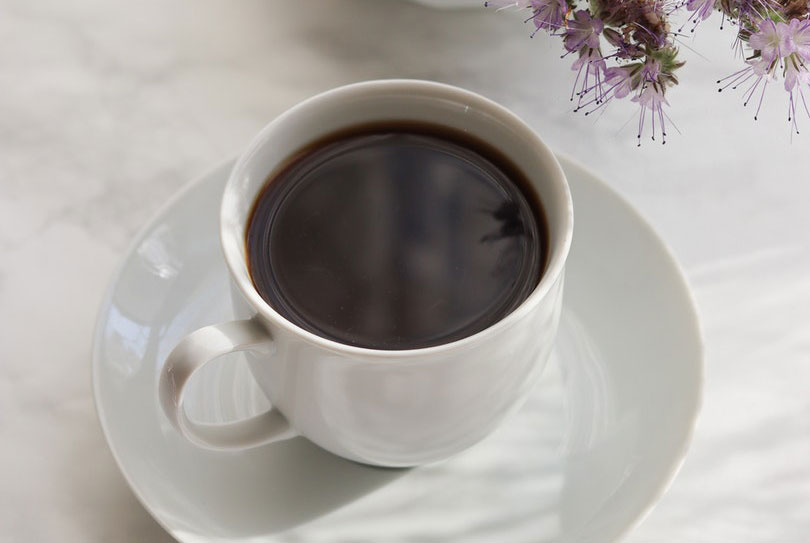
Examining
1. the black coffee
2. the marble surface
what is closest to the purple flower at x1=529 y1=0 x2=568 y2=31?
the black coffee

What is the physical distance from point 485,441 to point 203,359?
23 centimetres

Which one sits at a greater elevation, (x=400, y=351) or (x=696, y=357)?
(x=696, y=357)

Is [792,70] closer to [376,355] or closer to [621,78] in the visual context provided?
[621,78]

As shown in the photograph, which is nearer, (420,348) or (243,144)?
(420,348)

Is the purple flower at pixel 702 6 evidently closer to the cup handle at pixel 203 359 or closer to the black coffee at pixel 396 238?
the black coffee at pixel 396 238

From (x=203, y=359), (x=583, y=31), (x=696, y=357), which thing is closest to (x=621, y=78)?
(x=583, y=31)

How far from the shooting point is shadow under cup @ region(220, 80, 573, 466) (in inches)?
21.2

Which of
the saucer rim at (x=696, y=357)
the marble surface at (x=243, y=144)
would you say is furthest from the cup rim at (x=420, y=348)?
the marble surface at (x=243, y=144)

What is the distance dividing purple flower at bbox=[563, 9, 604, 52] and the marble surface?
20 centimetres

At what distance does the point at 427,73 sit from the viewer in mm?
936

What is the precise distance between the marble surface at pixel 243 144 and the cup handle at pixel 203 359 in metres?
0.13

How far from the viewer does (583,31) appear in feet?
2.25

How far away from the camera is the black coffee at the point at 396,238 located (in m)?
0.60

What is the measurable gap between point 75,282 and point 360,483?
1.08 ft
